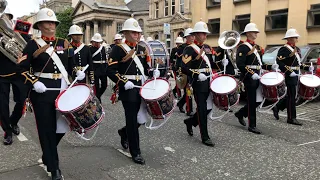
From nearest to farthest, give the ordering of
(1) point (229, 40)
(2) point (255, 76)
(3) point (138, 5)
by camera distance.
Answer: (2) point (255, 76), (1) point (229, 40), (3) point (138, 5)

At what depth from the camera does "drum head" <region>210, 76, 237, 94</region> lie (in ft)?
19.1

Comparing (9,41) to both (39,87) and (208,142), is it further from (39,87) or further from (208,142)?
(208,142)

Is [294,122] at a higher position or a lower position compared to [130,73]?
lower

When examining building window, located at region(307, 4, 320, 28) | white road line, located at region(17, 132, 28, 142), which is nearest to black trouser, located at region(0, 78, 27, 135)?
white road line, located at region(17, 132, 28, 142)

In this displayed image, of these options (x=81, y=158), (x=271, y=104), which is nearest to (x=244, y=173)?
(x=81, y=158)

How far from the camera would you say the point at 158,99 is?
473cm

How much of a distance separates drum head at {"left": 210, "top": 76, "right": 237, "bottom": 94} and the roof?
2484 inches

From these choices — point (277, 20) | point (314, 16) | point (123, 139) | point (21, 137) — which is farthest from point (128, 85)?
point (277, 20)

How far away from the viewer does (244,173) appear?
4566mm

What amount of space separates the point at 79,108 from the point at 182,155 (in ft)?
6.69

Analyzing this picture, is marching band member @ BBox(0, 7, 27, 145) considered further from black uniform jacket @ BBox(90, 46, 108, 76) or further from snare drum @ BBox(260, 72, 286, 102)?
snare drum @ BBox(260, 72, 286, 102)

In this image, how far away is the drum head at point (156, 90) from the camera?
15.8 feet

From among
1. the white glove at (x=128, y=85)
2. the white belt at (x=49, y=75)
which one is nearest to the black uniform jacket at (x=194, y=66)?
the white glove at (x=128, y=85)

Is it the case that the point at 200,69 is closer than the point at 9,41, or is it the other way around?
the point at 9,41
